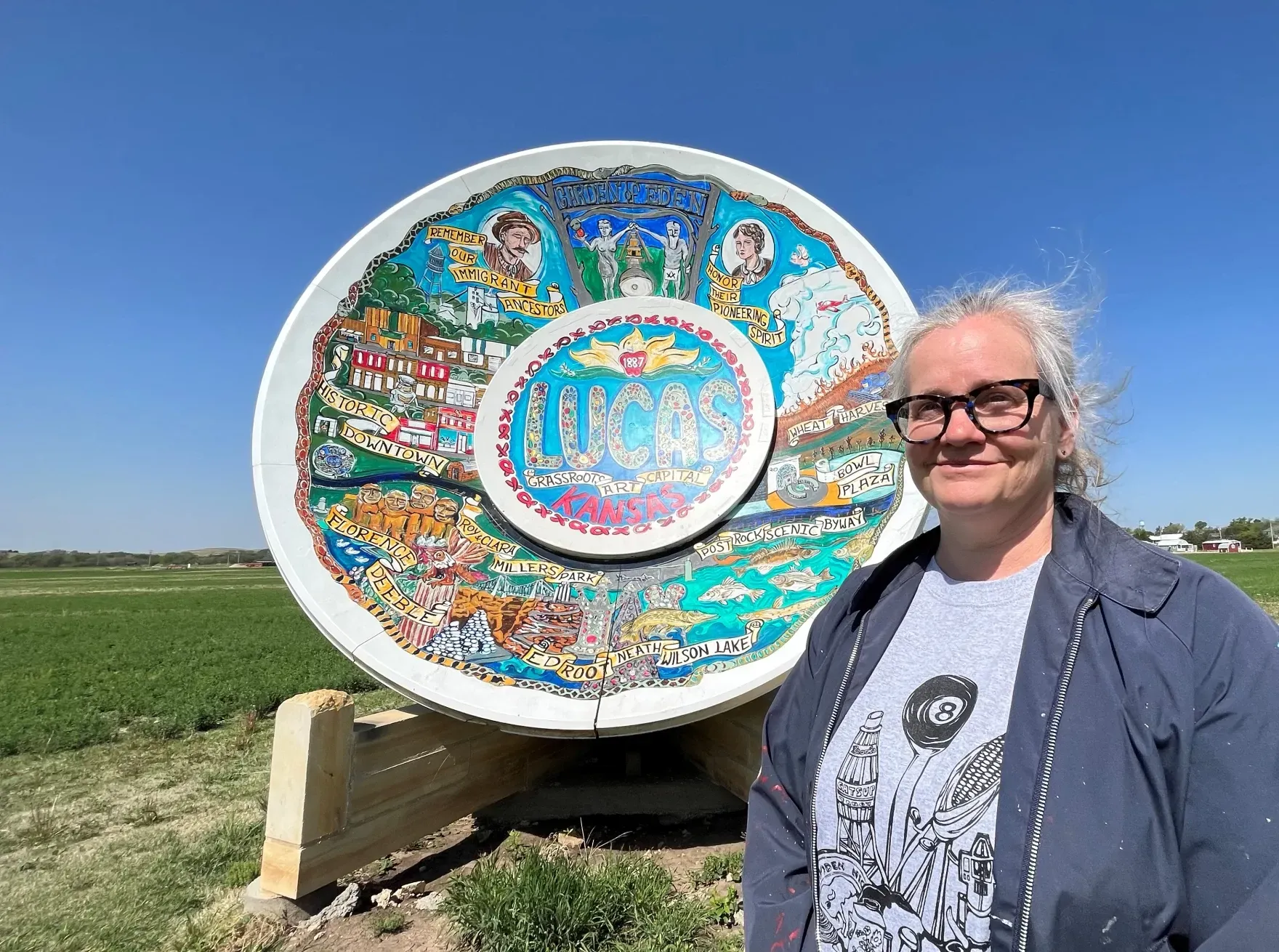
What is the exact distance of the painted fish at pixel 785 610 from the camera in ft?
12.4

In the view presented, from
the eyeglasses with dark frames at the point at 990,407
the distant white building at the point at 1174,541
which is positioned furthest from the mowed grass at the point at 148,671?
the distant white building at the point at 1174,541

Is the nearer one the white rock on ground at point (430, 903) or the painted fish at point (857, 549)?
the white rock on ground at point (430, 903)

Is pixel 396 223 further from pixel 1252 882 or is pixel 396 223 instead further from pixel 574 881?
pixel 1252 882

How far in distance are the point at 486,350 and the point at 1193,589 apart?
184 inches

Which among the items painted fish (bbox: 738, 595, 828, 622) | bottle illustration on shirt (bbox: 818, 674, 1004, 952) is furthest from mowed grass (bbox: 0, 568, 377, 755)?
bottle illustration on shirt (bbox: 818, 674, 1004, 952)

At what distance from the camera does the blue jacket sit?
94cm

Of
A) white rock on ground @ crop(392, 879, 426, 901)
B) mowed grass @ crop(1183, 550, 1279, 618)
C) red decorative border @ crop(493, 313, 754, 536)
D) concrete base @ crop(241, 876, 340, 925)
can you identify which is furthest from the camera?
mowed grass @ crop(1183, 550, 1279, 618)

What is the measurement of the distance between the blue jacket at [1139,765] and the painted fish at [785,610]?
2.59 meters

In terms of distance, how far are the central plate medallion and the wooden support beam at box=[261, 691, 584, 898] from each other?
134 cm

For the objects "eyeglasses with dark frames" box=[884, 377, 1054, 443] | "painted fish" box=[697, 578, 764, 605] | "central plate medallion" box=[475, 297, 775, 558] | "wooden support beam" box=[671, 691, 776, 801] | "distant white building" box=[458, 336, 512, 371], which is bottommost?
"wooden support beam" box=[671, 691, 776, 801]

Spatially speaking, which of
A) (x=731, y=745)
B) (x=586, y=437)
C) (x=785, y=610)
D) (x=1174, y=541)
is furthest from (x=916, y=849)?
(x=1174, y=541)

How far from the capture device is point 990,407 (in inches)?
53.6

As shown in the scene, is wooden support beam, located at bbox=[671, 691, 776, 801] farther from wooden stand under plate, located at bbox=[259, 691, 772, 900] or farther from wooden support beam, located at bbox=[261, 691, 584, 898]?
wooden support beam, located at bbox=[261, 691, 584, 898]

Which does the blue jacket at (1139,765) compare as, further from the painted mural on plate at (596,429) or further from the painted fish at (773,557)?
the painted fish at (773,557)
